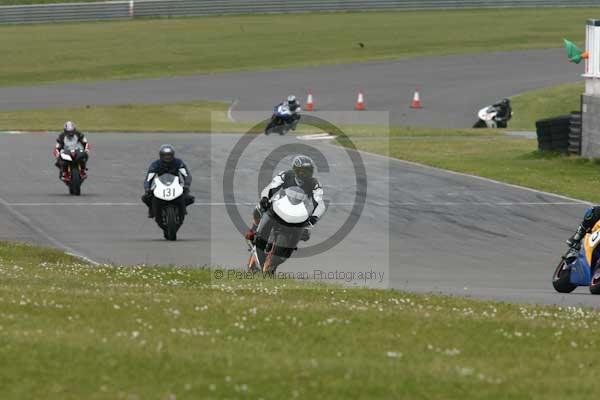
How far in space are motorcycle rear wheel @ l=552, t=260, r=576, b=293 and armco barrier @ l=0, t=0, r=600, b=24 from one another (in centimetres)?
5750

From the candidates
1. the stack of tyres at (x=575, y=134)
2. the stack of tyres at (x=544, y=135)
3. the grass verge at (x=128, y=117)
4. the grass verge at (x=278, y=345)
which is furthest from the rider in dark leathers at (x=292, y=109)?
the grass verge at (x=278, y=345)

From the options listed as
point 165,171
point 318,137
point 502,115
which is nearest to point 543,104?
point 502,115

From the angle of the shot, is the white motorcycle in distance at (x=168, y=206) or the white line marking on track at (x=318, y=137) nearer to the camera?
the white motorcycle in distance at (x=168, y=206)

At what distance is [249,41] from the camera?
6775cm

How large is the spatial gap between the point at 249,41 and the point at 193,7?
22.8ft

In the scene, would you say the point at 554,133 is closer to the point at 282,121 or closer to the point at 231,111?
the point at 282,121

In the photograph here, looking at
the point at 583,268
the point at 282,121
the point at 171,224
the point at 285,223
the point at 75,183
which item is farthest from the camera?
the point at 282,121

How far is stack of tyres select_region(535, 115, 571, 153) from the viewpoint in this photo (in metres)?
33.0

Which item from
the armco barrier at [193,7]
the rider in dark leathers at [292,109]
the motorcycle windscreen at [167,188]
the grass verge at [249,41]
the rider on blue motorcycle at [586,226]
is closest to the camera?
the rider on blue motorcycle at [586,226]

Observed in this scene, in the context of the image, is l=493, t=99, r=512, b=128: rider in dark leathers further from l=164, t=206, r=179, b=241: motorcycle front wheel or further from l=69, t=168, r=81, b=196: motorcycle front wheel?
l=164, t=206, r=179, b=241: motorcycle front wheel

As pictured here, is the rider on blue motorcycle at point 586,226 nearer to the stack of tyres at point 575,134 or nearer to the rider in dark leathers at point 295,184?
the rider in dark leathers at point 295,184

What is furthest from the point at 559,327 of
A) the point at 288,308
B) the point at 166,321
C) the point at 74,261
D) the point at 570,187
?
the point at 570,187

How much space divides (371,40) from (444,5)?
10939mm

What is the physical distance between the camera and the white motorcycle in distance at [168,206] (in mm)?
21391
